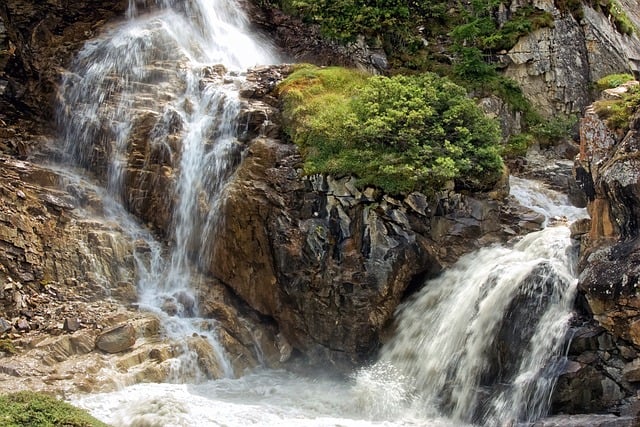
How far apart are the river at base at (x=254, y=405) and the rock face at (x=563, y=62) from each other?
12.6 m

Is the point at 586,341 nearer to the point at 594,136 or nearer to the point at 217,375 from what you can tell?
the point at 594,136

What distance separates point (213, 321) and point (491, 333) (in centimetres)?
691

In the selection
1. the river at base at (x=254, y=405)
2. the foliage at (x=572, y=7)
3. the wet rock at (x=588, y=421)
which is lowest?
the river at base at (x=254, y=405)

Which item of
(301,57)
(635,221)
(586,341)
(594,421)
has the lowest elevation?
(594,421)

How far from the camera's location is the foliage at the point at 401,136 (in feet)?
46.9

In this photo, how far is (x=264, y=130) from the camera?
16.8m

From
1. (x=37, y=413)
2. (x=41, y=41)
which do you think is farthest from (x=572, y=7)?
(x=37, y=413)

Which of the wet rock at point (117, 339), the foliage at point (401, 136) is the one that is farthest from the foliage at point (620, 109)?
the wet rock at point (117, 339)

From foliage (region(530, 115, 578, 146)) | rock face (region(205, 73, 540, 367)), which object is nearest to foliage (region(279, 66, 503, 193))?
rock face (region(205, 73, 540, 367))

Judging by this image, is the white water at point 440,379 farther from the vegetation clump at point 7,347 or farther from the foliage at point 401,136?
the vegetation clump at point 7,347

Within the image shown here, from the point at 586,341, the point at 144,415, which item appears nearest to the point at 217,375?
the point at 144,415

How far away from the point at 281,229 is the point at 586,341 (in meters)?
7.43

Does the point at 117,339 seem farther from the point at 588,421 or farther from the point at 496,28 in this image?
the point at 496,28

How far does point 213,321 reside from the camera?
15.1 meters
